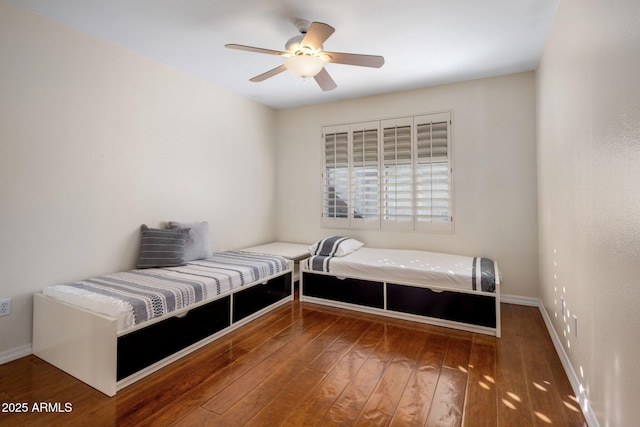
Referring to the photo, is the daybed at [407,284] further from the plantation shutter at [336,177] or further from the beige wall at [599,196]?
the plantation shutter at [336,177]

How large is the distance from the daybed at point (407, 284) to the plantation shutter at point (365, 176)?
51 centimetres

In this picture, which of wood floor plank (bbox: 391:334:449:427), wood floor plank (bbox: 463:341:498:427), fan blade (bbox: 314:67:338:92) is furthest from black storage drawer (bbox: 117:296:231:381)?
fan blade (bbox: 314:67:338:92)

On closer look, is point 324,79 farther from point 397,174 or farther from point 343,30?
point 397,174

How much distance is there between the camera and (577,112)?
177 cm

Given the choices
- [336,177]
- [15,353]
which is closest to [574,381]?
[336,177]

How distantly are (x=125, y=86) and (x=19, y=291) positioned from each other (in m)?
1.85

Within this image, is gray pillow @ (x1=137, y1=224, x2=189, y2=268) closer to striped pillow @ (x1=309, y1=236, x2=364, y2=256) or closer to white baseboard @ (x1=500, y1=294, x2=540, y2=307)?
striped pillow @ (x1=309, y1=236, x2=364, y2=256)

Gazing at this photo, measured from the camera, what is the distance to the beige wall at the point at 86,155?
216cm

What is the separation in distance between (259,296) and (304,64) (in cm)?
213

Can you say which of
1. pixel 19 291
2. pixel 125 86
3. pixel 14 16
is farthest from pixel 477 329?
pixel 14 16

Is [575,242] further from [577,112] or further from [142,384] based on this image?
[142,384]

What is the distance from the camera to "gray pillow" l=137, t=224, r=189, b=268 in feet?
9.30

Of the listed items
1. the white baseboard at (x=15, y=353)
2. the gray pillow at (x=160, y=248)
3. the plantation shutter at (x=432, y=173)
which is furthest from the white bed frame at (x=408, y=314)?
the white baseboard at (x=15, y=353)

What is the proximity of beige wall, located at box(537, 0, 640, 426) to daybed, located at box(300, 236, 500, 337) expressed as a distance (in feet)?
1.76
